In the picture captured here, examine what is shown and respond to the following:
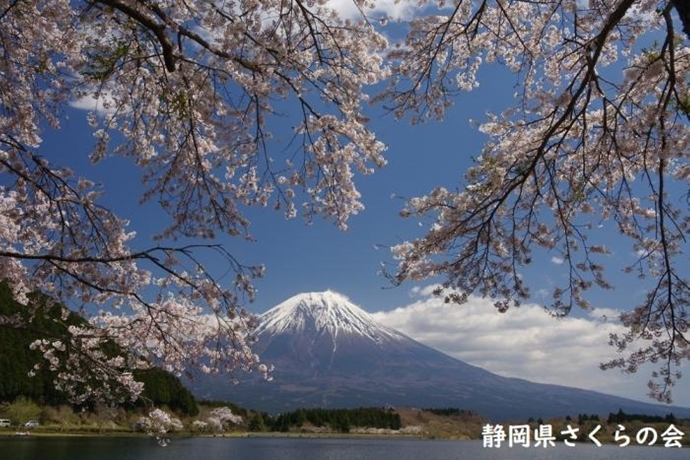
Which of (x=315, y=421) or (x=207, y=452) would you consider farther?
(x=315, y=421)

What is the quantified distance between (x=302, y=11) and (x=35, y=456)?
30.9 metres

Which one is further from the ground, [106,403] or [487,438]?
[106,403]

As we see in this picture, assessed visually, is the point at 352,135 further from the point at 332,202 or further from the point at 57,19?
the point at 57,19

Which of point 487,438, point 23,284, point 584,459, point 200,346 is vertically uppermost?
point 23,284

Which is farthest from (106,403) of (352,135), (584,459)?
(584,459)

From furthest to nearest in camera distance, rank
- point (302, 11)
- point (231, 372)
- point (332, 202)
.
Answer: point (231, 372), point (332, 202), point (302, 11)

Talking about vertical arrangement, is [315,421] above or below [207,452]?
below

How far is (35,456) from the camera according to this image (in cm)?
2909

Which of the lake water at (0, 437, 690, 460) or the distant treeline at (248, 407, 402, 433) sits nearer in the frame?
the lake water at (0, 437, 690, 460)

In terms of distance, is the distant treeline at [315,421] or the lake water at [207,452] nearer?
the lake water at [207,452]

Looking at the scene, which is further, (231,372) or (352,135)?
(231,372)

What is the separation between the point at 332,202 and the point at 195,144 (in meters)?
1.20

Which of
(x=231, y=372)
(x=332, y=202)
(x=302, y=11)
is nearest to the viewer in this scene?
(x=302, y=11)

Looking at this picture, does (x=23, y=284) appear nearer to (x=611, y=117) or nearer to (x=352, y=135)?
(x=352, y=135)
